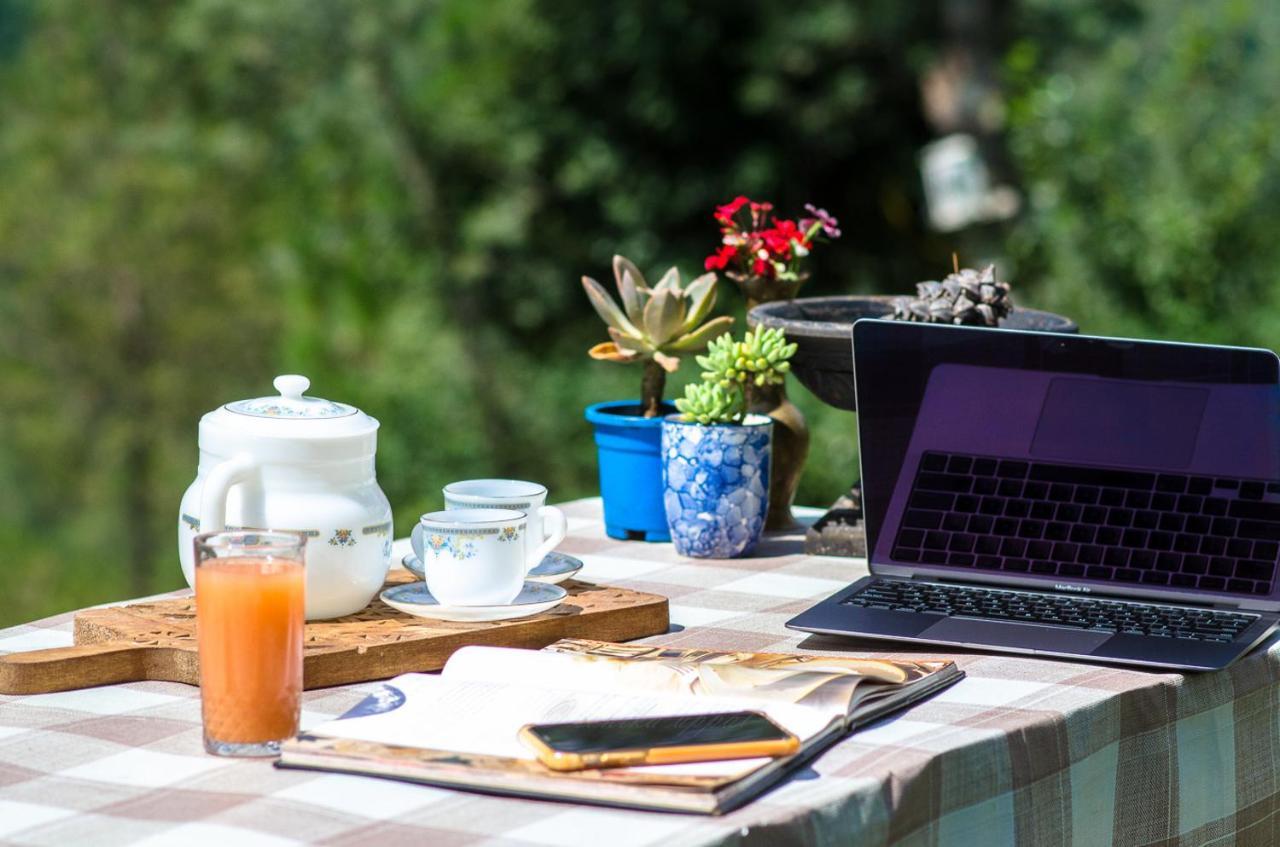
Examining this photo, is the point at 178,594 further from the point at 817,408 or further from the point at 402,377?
the point at 402,377

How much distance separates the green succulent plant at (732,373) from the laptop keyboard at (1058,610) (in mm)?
347

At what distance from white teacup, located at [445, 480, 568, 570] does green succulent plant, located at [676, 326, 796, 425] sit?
32 cm

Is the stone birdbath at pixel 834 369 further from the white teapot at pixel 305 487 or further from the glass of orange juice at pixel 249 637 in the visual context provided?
the glass of orange juice at pixel 249 637

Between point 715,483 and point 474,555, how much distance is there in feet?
1.65

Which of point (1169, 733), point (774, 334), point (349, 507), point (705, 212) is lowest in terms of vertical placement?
point (1169, 733)

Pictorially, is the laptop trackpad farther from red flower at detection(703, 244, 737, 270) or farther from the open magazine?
red flower at detection(703, 244, 737, 270)

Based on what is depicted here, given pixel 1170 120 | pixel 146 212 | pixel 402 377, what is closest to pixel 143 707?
pixel 1170 120

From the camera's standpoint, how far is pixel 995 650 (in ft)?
4.68

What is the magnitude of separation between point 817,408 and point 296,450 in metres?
4.67

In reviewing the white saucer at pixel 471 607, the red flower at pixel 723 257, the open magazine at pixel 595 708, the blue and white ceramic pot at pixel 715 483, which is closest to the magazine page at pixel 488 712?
the open magazine at pixel 595 708

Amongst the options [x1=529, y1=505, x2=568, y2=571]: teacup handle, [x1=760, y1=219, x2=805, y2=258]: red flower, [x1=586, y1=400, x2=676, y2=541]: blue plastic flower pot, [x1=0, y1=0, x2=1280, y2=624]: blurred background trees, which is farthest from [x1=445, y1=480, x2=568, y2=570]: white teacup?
[x1=0, y1=0, x2=1280, y2=624]: blurred background trees

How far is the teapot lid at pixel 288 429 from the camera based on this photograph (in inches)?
52.8

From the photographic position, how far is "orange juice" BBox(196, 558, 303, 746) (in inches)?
43.7

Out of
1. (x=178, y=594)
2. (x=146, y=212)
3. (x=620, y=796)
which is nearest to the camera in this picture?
(x=620, y=796)
